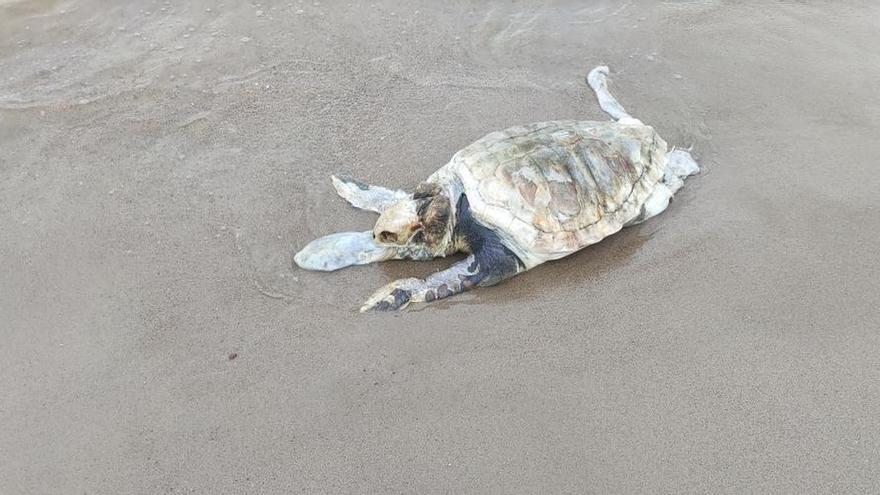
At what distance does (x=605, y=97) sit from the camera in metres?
4.97

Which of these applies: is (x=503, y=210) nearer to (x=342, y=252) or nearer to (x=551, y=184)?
(x=551, y=184)

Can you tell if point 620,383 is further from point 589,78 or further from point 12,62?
point 12,62

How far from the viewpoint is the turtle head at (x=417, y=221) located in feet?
12.2

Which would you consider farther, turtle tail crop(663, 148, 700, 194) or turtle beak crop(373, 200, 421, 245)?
turtle tail crop(663, 148, 700, 194)

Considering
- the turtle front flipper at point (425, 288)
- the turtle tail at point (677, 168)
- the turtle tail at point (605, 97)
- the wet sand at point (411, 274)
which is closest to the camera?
the wet sand at point (411, 274)

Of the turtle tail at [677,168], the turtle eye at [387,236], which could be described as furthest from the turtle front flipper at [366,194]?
the turtle tail at [677,168]

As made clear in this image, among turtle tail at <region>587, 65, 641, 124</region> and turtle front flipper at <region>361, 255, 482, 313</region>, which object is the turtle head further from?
turtle tail at <region>587, 65, 641, 124</region>

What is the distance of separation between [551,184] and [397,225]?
1.02 metres

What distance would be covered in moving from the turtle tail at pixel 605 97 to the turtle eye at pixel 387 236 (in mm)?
2132

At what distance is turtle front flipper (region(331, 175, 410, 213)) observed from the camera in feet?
13.5

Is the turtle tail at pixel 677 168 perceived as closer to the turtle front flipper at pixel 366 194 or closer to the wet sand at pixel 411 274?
the wet sand at pixel 411 274

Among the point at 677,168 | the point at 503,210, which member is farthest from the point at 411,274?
the point at 677,168

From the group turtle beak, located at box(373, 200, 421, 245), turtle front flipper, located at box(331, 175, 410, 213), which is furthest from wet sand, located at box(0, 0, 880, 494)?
turtle beak, located at box(373, 200, 421, 245)

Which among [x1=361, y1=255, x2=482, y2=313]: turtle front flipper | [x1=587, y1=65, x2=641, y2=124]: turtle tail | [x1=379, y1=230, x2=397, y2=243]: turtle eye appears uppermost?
[x1=587, y1=65, x2=641, y2=124]: turtle tail
